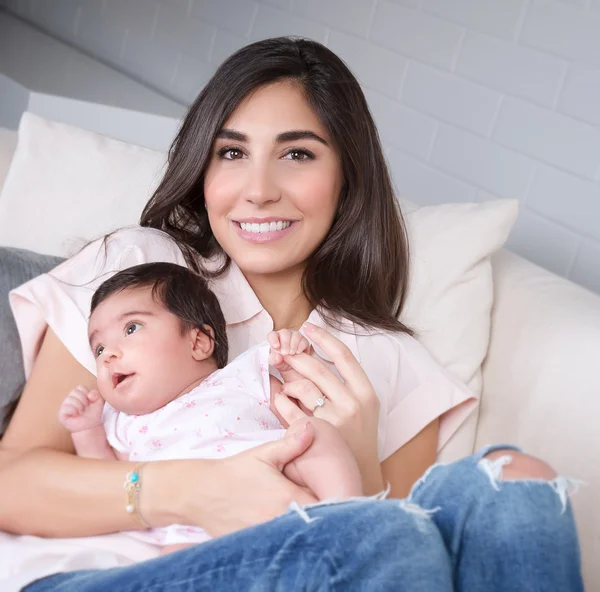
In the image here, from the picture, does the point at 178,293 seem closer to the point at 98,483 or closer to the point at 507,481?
the point at 98,483

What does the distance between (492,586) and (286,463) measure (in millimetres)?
351

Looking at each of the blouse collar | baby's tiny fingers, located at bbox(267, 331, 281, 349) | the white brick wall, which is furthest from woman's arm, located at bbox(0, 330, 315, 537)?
the white brick wall

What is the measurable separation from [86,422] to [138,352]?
0.45ft

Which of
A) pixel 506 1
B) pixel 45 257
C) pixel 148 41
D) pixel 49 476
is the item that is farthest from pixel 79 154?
pixel 148 41

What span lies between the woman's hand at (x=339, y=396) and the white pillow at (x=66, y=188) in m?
0.72

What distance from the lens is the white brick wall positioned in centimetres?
280

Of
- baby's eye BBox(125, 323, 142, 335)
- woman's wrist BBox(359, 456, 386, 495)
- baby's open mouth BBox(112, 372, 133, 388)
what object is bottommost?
woman's wrist BBox(359, 456, 386, 495)

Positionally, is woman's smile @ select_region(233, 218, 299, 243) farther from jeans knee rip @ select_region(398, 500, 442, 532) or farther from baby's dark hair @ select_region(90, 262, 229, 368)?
jeans knee rip @ select_region(398, 500, 442, 532)

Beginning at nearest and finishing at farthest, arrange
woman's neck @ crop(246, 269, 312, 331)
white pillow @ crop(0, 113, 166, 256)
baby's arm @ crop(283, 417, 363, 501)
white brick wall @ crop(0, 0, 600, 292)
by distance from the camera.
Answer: baby's arm @ crop(283, 417, 363, 501) → woman's neck @ crop(246, 269, 312, 331) → white pillow @ crop(0, 113, 166, 256) → white brick wall @ crop(0, 0, 600, 292)

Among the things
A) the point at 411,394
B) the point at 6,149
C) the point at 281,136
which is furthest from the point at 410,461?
the point at 6,149

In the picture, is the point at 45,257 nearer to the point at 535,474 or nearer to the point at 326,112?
the point at 326,112

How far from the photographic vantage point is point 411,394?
1856mm

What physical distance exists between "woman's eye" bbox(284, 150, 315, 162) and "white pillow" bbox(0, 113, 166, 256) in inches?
15.6

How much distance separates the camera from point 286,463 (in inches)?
54.8
